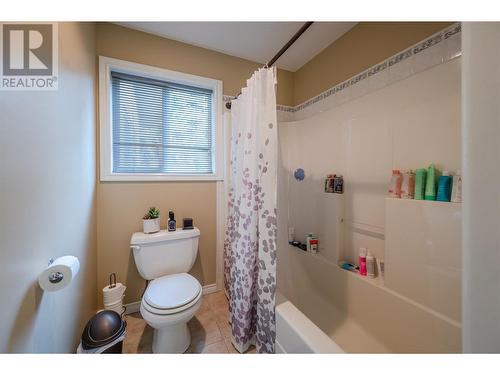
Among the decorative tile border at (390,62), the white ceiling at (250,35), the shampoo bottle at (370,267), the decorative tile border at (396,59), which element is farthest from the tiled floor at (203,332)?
the white ceiling at (250,35)

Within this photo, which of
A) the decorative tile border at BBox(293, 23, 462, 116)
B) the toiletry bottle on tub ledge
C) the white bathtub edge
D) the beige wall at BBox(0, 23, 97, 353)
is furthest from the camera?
the toiletry bottle on tub ledge

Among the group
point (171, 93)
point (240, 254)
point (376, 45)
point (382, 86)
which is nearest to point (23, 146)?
point (240, 254)

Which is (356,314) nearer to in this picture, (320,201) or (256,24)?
(320,201)

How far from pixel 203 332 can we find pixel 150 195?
1.18 metres

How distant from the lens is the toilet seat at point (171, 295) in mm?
1104

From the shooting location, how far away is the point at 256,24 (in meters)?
1.52

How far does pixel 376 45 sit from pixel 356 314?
1.98 m

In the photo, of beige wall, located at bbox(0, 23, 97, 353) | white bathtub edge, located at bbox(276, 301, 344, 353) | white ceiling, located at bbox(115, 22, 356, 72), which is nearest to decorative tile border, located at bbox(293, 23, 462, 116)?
white ceiling, located at bbox(115, 22, 356, 72)

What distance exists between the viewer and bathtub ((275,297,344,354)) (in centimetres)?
75

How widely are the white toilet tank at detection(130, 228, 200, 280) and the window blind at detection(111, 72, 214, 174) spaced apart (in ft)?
2.00

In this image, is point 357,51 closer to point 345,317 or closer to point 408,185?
point 408,185

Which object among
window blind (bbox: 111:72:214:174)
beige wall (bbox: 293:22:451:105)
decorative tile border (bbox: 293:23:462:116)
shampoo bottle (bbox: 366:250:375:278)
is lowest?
shampoo bottle (bbox: 366:250:375:278)

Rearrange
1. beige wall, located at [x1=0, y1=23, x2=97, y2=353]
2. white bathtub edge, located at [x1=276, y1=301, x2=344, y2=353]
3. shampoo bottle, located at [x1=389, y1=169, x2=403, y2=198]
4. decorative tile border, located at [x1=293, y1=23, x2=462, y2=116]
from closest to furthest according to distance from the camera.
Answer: beige wall, located at [x1=0, y1=23, x2=97, y2=353] → white bathtub edge, located at [x1=276, y1=301, x2=344, y2=353] → decorative tile border, located at [x1=293, y1=23, x2=462, y2=116] → shampoo bottle, located at [x1=389, y1=169, x2=403, y2=198]

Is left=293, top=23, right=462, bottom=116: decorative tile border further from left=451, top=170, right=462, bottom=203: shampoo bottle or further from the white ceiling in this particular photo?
left=451, top=170, right=462, bottom=203: shampoo bottle
